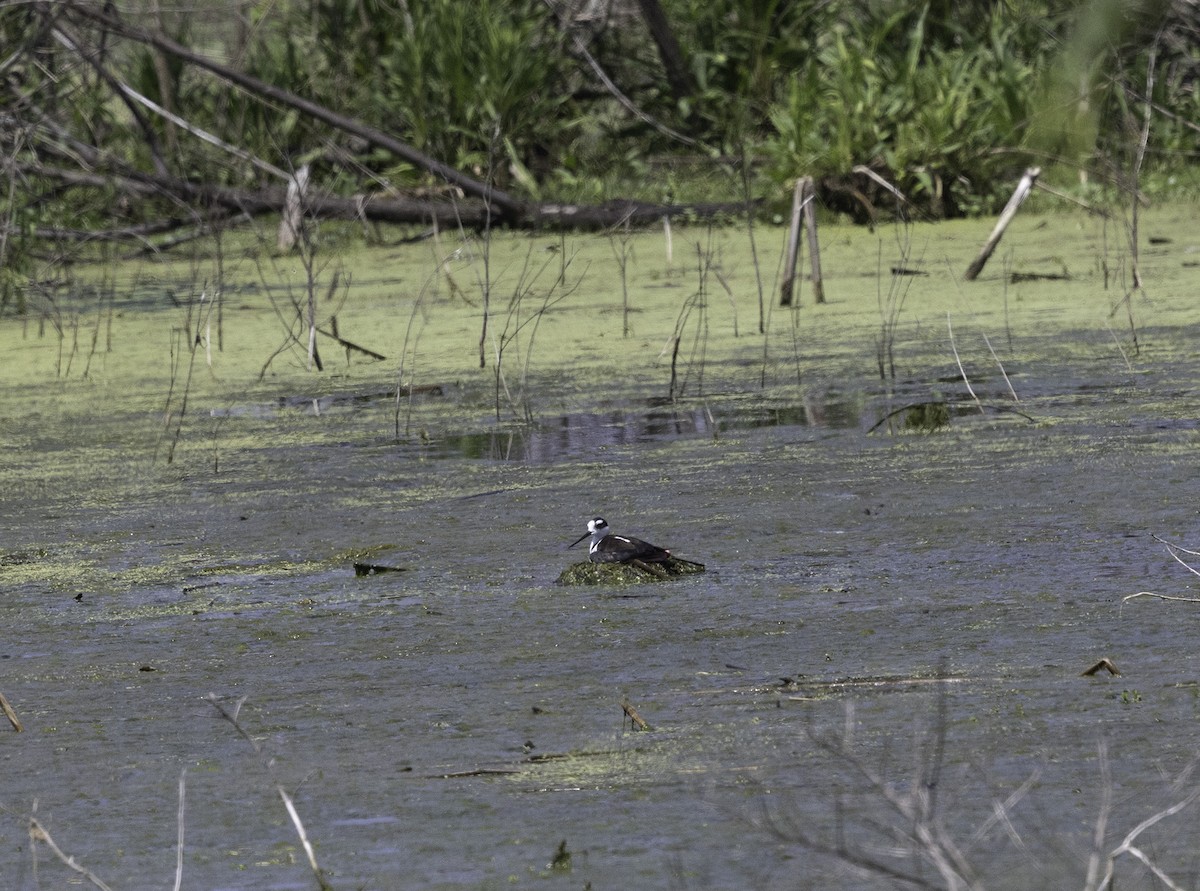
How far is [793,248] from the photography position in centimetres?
696

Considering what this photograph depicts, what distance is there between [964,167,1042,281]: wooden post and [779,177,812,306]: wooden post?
26.9 inches

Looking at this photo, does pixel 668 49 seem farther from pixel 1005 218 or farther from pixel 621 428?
pixel 621 428

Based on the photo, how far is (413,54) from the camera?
34.0ft

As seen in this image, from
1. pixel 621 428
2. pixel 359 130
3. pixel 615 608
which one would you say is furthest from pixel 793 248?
pixel 615 608

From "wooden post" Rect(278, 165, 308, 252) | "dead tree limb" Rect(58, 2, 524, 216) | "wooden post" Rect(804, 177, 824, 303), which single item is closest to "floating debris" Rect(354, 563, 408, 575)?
"wooden post" Rect(804, 177, 824, 303)

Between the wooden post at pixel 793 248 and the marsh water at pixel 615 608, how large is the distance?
242 mm

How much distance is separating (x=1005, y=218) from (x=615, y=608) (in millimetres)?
4029

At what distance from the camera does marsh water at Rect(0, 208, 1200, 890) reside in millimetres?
2203

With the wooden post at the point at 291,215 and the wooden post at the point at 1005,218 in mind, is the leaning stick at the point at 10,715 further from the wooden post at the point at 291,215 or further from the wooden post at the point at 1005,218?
the wooden post at the point at 291,215

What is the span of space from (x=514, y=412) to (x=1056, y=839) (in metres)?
3.37

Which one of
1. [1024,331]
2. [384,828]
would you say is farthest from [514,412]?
[384,828]

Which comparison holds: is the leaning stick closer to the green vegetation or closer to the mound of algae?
the mound of algae

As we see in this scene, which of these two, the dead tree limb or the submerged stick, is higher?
the dead tree limb

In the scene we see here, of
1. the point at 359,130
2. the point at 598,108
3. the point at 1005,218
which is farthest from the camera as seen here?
the point at 598,108
